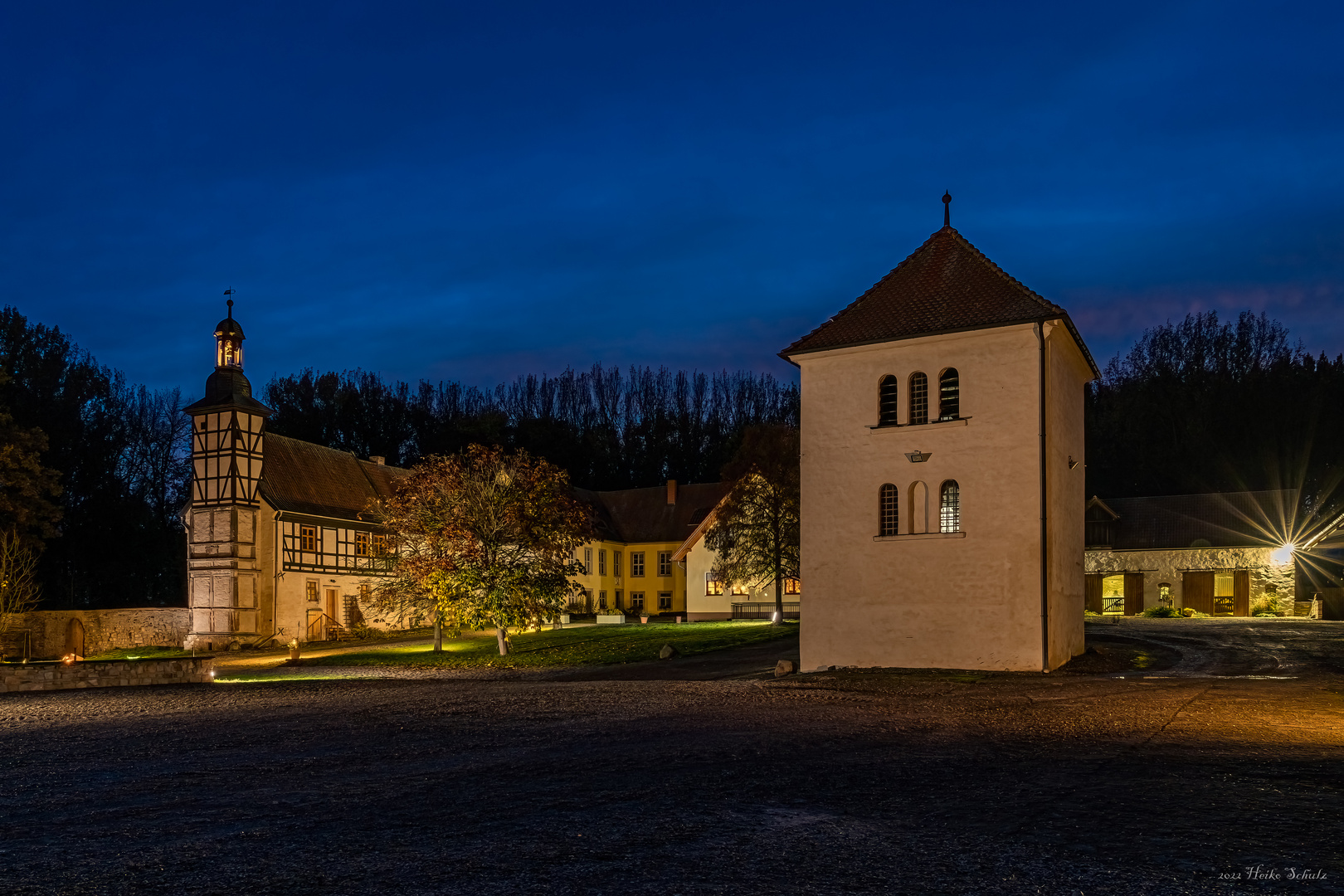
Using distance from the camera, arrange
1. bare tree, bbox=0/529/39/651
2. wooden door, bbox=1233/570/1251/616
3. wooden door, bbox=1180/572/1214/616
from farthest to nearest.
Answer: wooden door, bbox=1180/572/1214/616
wooden door, bbox=1233/570/1251/616
bare tree, bbox=0/529/39/651

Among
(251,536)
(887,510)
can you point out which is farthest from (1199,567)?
(251,536)

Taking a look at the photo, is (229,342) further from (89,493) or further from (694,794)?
(694,794)

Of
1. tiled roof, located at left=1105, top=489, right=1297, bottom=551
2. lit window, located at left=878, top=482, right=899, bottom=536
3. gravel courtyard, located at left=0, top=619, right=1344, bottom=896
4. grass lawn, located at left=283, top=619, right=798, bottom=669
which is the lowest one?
grass lawn, located at left=283, top=619, right=798, bottom=669

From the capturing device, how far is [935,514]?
70.1ft

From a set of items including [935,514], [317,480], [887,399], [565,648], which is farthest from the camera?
[317,480]

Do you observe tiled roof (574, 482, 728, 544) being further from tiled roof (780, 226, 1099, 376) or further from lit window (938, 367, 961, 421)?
lit window (938, 367, 961, 421)

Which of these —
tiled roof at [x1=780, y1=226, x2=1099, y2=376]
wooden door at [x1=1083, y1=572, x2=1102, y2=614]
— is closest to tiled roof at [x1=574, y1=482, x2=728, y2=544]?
wooden door at [x1=1083, y1=572, x2=1102, y2=614]

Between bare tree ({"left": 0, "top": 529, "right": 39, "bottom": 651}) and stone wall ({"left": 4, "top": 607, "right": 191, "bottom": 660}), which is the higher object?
bare tree ({"left": 0, "top": 529, "right": 39, "bottom": 651})

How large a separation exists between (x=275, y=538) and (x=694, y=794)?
37.3 meters

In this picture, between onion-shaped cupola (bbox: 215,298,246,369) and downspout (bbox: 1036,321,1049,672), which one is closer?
downspout (bbox: 1036,321,1049,672)

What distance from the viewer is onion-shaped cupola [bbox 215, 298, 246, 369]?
1673 inches

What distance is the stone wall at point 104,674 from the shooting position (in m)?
22.2

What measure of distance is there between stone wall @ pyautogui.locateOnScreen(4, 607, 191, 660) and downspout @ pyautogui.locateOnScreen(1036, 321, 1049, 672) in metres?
33.2

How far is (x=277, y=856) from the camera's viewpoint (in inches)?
259
